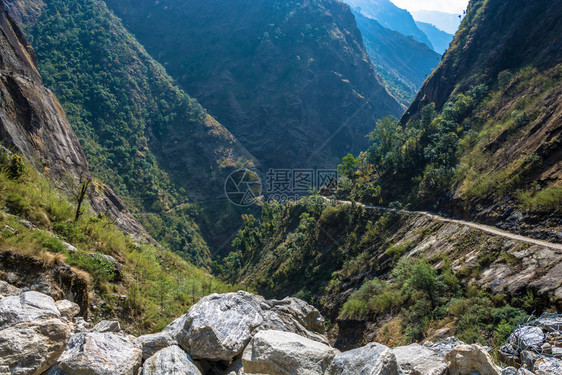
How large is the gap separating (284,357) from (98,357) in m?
3.42

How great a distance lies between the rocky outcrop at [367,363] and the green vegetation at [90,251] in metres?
6.10

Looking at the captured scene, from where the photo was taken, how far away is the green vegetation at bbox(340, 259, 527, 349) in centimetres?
1108

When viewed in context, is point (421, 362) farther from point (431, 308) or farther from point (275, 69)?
point (275, 69)

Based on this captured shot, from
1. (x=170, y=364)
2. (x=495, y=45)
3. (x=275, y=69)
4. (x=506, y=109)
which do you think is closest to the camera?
(x=170, y=364)

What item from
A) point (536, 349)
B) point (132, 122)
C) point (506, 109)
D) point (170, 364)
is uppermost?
point (506, 109)

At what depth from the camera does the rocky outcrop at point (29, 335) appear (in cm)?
444

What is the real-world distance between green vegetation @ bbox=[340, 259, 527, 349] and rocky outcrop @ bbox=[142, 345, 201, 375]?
9.68m

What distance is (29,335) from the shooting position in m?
4.71

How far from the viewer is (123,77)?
313 feet

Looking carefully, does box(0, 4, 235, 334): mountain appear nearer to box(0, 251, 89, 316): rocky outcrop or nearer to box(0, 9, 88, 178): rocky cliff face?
box(0, 251, 89, 316): rocky outcrop

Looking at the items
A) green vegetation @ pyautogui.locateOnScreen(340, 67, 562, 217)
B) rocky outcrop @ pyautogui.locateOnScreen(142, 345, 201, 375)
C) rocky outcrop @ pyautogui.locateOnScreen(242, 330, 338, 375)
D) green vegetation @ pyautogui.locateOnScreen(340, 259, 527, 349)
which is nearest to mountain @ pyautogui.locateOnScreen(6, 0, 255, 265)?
green vegetation @ pyautogui.locateOnScreen(340, 67, 562, 217)

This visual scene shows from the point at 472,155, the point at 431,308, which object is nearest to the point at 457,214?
the point at 472,155

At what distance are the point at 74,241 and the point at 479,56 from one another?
5492cm

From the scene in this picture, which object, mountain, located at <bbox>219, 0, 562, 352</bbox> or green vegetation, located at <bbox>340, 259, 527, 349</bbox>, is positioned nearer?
green vegetation, located at <bbox>340, 259, 527, 349</bbox>
